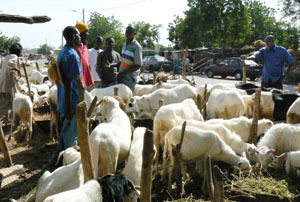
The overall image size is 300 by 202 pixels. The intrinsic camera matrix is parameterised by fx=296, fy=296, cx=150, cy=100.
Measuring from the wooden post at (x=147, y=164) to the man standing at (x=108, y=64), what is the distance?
196 inches

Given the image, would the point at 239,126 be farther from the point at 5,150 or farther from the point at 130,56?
the point at 5,150

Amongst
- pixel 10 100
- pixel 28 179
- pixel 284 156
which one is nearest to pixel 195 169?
pixel 284 156

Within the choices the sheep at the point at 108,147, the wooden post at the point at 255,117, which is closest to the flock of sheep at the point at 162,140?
the sheep at the point at 108,147

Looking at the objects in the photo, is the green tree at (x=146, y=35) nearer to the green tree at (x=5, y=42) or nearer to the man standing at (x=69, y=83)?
the green tree at (x=5, y=42)

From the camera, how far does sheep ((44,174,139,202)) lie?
110 inches

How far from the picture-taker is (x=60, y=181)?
344 centimetres

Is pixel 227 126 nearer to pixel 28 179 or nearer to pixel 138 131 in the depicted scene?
pixel 138 131

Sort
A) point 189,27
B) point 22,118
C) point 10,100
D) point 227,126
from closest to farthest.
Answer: point 227,126 < point 22,118 < point 10,100 < point 189,27

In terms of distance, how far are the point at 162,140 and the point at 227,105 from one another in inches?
93.7

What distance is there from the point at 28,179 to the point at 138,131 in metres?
1.99

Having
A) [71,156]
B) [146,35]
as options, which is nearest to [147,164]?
[71,156]

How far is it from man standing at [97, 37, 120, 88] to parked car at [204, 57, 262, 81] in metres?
16.3

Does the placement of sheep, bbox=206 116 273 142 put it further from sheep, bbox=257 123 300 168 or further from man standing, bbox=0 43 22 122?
man standing, bbox=0 43 22 122

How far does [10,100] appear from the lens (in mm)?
7617
